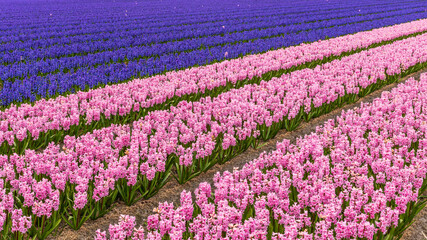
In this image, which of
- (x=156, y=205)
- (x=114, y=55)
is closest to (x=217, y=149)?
(x=156, y=205)

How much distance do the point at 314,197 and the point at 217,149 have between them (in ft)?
9.25

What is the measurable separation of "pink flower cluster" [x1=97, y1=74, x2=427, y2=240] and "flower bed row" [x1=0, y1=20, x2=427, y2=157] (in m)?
3.68

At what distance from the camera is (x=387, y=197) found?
201 inches

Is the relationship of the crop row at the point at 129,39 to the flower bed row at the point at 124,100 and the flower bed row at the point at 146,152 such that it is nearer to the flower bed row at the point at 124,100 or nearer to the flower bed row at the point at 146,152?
the flower bed row at the point at 124,100

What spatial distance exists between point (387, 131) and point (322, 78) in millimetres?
4114

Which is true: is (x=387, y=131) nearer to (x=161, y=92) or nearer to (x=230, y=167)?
(x=230, y=167)

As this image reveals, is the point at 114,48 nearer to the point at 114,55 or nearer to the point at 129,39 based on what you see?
the point at 129,39

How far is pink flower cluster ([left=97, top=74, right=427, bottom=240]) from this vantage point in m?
4.33

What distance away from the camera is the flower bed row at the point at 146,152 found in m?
5.16

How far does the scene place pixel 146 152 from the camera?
265 inches

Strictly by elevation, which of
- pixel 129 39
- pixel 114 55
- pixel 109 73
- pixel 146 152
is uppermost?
pixel 129 39

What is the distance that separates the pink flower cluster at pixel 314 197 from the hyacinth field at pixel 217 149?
2 centimetres

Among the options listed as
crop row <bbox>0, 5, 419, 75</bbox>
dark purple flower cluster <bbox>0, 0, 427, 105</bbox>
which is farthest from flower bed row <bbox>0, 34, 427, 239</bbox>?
crop row <bbox>0, 5, 419, 75</bbox>

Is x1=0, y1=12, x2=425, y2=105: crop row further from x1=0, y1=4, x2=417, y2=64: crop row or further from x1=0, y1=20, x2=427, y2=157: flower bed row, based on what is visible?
x1=0, y1=4, x2=417, y2=64: crop row
